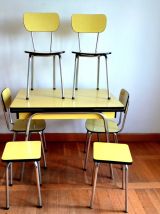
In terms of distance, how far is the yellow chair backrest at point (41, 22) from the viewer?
2.69 metres

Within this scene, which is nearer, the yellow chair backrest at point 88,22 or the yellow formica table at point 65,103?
the yellow formica table at point 65,103

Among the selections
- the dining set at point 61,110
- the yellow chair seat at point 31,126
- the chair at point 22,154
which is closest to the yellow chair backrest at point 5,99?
the dining set at point 61,110

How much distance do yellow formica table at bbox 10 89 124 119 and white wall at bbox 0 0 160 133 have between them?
1.72 ft

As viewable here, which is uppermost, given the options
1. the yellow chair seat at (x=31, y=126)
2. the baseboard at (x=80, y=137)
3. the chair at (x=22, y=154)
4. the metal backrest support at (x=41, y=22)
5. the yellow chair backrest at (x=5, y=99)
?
the metal backrest support at (x=41, y=22)

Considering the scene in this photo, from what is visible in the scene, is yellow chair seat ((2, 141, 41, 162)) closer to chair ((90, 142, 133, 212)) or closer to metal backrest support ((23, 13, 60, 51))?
chair ((90, 142, 133, 212))

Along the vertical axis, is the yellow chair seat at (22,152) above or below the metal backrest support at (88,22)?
below

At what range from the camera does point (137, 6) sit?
3.00 m

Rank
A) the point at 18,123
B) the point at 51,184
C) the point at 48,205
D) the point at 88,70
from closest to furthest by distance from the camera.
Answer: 1. the point at 48,205
2. the point at 51,184
3. the point at 18,123
4. the point at 88,70

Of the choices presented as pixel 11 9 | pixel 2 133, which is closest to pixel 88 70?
pixel 11 9

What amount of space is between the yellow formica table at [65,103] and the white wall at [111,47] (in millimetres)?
524

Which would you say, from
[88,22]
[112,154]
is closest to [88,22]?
[88,22]

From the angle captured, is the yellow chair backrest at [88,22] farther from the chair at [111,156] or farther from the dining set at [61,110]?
the chair at [111,156]

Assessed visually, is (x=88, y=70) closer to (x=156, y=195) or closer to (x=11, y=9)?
(x=11, y=9)

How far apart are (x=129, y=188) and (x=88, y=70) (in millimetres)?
1470
